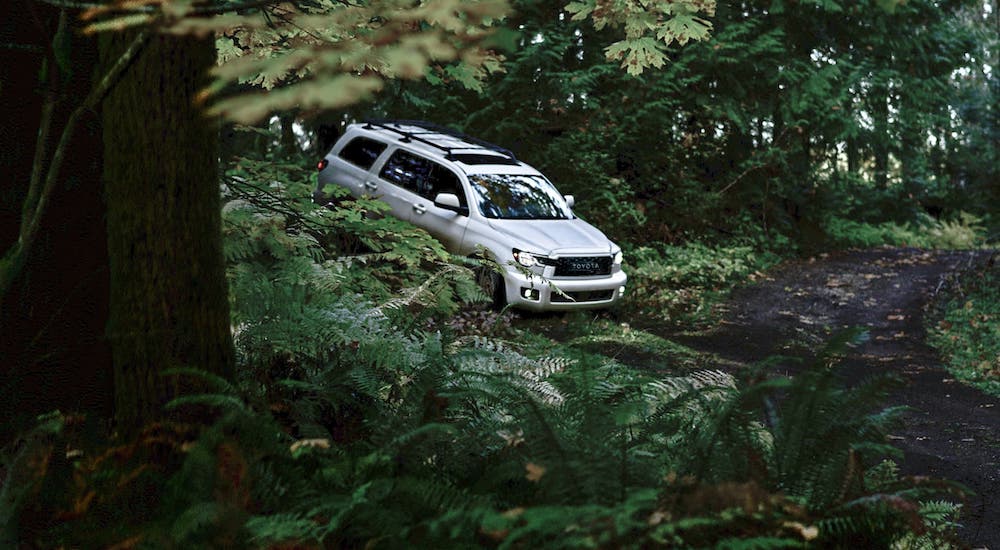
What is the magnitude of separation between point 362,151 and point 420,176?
1330 mm

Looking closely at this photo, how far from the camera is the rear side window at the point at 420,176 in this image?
12023mm

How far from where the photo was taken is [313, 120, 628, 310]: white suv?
11094mm

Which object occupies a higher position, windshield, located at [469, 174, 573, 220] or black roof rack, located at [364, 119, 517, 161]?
black roof rack, located at [364, 119, 517, 161]

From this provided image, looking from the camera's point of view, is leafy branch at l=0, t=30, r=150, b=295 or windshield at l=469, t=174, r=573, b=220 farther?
windshield at l=469, t=174, r=573, b=220

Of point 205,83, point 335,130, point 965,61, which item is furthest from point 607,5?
point 965,61

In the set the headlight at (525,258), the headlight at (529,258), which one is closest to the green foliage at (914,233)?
the headlight at (529,258)

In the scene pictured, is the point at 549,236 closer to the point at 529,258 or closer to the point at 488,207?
the point at 529,258

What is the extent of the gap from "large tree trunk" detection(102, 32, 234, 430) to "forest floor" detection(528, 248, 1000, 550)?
2601 mm

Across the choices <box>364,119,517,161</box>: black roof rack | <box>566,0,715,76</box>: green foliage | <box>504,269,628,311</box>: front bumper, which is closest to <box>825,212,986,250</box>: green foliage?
<box>504,269,628,311</box>: front bumper

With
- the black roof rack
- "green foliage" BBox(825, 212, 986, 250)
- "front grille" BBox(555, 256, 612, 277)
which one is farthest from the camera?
"green foliage" BBox(825, 212, 986, 250)

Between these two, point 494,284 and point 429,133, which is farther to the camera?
point 429,133

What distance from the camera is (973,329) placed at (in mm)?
12797

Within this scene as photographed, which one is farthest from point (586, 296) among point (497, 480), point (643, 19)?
point (497, 480)

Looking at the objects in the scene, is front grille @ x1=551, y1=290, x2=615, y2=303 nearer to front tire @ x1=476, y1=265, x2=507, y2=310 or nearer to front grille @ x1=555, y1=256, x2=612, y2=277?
front grille @ x1=555, y1=256, x2=612, y2=277
